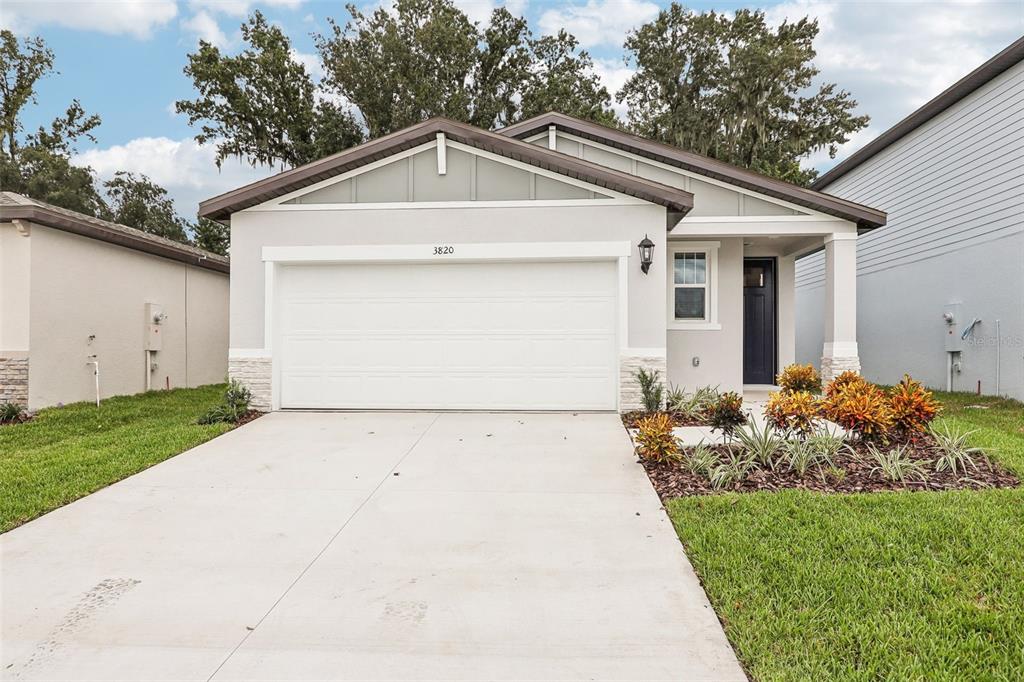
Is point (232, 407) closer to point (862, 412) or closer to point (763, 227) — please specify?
point (862, 412)

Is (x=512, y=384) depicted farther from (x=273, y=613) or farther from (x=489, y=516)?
(x=273, y=613)

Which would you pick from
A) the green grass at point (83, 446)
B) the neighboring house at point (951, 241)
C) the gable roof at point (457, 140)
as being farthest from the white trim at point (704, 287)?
the green grass at point (83, 446)

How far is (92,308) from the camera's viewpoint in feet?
31.9

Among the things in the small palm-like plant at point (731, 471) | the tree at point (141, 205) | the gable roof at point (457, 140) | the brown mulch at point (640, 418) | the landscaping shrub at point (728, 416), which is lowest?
the small palm-like plant at point (731, 471)

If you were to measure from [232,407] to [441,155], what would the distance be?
4.50 m

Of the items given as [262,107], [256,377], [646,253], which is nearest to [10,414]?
[256,377]

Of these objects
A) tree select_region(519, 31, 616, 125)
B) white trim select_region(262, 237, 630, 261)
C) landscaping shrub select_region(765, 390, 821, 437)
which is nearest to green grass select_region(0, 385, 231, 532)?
white trim select_region(262, 237, 630, 261)

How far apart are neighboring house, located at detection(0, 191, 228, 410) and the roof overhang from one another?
0.05ft

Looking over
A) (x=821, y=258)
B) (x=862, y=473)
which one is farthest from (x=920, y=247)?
(x=862, y=473)

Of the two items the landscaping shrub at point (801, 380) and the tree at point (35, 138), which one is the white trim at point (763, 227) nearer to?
the landscaping shrub at point (801, 380)

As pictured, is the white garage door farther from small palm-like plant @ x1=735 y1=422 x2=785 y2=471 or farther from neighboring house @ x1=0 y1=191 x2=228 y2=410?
neighboring house @ x1=0 y1=191 x2=228 y2=410

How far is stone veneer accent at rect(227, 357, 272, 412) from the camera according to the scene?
8.11 meters

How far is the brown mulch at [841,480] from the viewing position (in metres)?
4.51

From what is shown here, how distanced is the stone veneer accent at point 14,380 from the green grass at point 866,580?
963 centimetres
